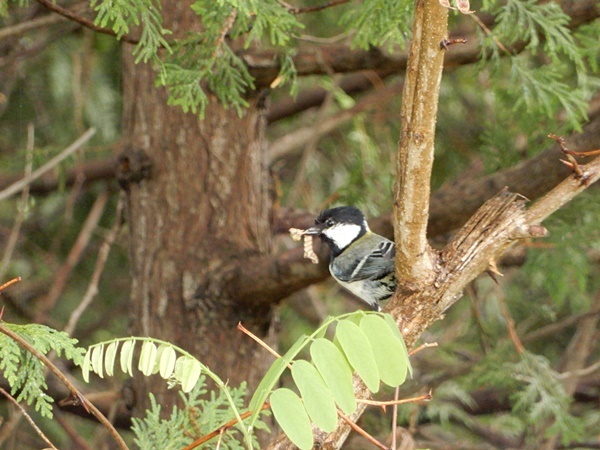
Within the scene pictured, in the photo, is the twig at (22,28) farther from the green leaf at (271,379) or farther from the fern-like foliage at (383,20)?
the green leaf at (271,379)

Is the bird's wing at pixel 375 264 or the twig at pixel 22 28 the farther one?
the twig at pixel 22 28

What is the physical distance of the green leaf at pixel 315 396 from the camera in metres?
1.28

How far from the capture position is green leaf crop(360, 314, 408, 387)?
133cm

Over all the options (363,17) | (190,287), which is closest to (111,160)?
(190,287)

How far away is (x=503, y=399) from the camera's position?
11.8ft

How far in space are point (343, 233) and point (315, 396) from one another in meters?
1.56

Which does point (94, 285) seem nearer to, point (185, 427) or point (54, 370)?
point (185, 427)

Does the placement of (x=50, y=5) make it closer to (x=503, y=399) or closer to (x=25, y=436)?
(x=25, y=436)

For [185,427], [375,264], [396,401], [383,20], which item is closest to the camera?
[396,401]

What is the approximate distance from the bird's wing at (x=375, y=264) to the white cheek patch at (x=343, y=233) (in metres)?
0.15

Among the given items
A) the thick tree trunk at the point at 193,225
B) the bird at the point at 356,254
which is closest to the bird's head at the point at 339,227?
the bird at the point at 356,254

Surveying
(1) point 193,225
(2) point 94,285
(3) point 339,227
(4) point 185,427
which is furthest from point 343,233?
(4) point 185,427

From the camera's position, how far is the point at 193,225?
9.15ft

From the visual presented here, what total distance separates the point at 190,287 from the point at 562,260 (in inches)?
51.8
